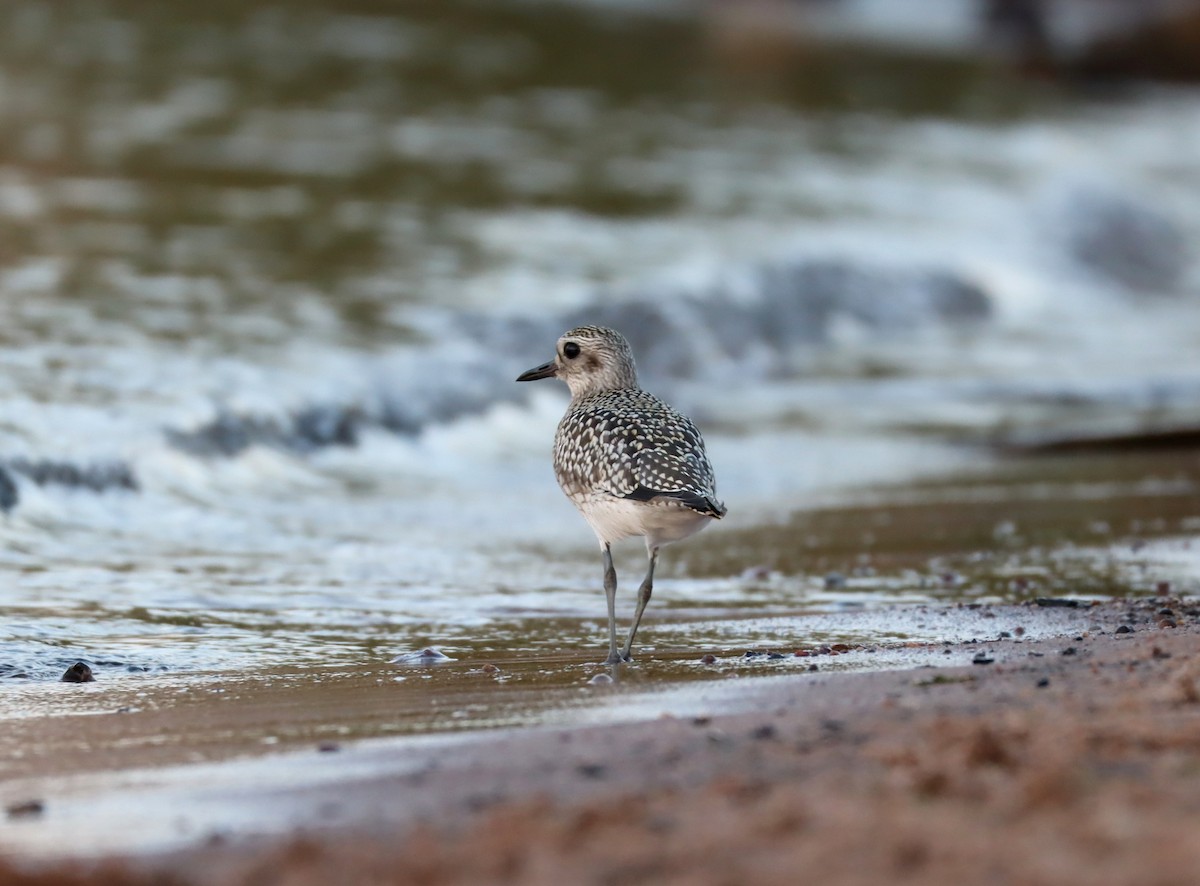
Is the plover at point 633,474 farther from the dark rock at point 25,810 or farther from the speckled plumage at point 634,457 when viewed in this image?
the dark rock at point 25,810

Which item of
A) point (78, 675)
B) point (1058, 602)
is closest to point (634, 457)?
point (1058, 602)

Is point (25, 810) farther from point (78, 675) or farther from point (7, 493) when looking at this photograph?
point (7, 493)

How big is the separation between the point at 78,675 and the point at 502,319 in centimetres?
755

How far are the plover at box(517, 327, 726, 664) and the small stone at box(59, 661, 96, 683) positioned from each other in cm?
151

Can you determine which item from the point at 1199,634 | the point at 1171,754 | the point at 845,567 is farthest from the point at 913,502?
the point at 1171,754

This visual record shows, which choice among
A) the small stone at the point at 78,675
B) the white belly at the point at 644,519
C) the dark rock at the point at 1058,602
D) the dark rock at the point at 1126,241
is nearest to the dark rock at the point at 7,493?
the small stone at the point at 78,675

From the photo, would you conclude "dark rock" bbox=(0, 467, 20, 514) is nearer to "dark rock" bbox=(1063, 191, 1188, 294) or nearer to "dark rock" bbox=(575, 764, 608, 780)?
"dark rock" bbox=(575, 764, 608, 780)

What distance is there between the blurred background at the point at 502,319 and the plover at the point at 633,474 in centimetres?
40

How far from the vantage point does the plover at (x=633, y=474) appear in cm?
539

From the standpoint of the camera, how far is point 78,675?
16.7 feet

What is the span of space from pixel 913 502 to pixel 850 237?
832 cm

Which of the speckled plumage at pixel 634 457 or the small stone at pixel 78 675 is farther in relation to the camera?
the speckled plumage at pixel 634 457

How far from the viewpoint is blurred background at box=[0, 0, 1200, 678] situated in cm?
695

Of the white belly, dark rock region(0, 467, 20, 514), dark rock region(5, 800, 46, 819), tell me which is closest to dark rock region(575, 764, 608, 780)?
dark rock region(5, 800, 46, 819)
